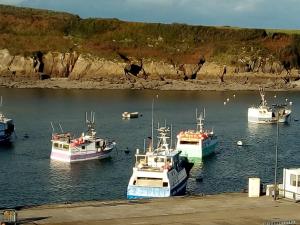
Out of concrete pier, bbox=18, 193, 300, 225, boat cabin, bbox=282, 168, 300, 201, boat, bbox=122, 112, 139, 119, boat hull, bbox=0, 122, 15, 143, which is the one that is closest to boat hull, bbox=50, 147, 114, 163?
boat hull, bbox=0, 122, 15, 143

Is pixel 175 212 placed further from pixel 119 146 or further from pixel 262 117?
pixel 262 117

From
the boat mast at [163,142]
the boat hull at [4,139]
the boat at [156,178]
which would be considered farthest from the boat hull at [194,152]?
the boat hull at [4,139]

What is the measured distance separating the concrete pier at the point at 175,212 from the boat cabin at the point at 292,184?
62 cm

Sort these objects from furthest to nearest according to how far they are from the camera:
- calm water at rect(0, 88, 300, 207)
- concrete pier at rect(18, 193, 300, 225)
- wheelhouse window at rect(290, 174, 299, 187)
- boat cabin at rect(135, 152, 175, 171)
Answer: calm water at rect(0, 88, 300, 207) → boat cabin at rect(135, 152, 175, 171) → wheelhouse window at rect(290, 174, 299, 187) → concrete pier at rect(18, 193, 300, 225)

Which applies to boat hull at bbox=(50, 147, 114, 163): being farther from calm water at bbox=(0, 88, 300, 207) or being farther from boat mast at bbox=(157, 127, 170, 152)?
boat mast at bbox=(157, 127, 170, 152)

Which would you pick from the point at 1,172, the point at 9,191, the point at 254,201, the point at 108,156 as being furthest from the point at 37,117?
the point at 254,201

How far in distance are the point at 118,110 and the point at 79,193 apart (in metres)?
89.4

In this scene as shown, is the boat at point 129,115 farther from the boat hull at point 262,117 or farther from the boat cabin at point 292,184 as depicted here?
the boat cabin at point 292,184

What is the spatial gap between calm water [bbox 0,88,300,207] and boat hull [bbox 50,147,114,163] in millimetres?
1117

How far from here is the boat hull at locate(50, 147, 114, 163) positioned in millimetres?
81750

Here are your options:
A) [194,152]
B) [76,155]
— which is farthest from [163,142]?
[194,152]

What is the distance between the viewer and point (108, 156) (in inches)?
3351

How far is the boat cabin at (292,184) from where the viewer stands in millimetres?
39469

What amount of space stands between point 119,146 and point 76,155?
13197mm
